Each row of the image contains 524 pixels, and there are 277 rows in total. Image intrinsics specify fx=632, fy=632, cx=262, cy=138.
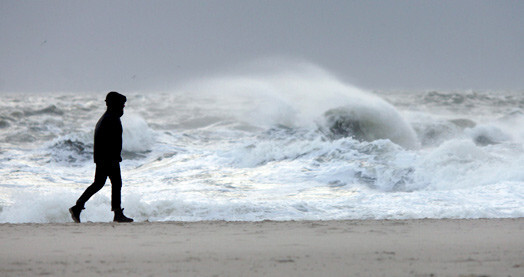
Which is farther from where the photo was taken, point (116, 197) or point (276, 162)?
point (276, 162)

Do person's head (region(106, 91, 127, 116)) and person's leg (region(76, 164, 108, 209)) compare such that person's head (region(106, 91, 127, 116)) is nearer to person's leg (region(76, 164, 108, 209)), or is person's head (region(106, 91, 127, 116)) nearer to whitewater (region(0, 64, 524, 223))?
person's leg (region(76, 164, 108, 209))

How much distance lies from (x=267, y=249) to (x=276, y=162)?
7.88m

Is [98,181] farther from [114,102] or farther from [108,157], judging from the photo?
[114,102]

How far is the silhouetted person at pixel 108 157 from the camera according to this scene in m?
6.22

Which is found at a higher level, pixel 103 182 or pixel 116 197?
pixel 103 182

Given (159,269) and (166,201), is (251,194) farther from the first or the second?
(159,269)

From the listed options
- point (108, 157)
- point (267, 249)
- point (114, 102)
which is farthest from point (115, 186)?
point (267, 249)

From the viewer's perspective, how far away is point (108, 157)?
6.23 meters

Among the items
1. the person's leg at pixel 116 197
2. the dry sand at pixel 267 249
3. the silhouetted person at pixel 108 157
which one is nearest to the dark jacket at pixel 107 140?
the silhouetted person at pixel 108 157

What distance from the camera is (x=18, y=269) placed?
3.82 metres

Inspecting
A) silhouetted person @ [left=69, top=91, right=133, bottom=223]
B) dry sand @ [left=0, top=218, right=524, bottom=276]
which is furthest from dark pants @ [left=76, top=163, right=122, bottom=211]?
dry sand @ [left=0, top=218, right=524, bottom=276]

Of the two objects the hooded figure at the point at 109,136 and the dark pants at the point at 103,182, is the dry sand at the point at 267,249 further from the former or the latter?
the hooded figure at the point at 109,136

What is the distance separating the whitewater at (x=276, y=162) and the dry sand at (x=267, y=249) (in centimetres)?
171

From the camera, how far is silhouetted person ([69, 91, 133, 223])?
6.22m
